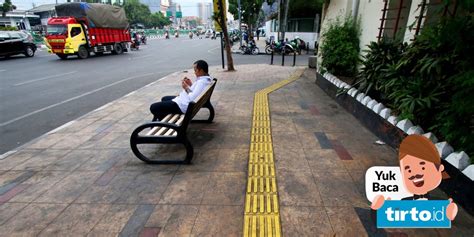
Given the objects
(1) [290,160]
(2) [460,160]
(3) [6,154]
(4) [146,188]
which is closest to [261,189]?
(1) [290,160]

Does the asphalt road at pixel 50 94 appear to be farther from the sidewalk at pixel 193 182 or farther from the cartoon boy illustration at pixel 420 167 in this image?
the cartoon boy illustration at pixel 420 167

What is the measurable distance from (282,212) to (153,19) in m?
79.4

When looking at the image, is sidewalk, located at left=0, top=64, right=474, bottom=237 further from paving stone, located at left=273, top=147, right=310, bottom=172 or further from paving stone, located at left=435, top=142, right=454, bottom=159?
paving stone, located at left=435, top=142, right=454, bottom=159

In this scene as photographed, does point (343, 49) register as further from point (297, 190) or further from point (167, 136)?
point (167, 136)

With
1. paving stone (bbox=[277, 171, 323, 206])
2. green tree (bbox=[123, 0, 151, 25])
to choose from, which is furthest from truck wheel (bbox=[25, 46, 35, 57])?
green tree (bbox=[123, 0, 151, 25])

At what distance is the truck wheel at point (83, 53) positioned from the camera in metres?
17.3

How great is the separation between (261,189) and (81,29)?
18.8m

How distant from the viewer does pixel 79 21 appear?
1694cm

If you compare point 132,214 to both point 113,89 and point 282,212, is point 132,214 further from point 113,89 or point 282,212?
point 113,89

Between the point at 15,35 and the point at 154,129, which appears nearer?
the point at 154,129

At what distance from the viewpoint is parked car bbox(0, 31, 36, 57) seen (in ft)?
53.8

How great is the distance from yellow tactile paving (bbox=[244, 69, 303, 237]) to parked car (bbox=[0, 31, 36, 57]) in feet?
63.5

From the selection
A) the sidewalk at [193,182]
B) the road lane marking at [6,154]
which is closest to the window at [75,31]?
the sidewalk at [193,182]

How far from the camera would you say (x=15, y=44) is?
1706 centimetres
